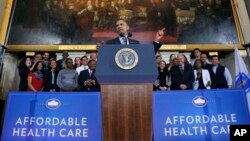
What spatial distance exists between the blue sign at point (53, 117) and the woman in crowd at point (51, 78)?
129 centimetres

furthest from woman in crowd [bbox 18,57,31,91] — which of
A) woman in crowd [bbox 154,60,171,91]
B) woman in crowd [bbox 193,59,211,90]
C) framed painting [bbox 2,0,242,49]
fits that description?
woman in crowd [bbox 193,59,211,90]

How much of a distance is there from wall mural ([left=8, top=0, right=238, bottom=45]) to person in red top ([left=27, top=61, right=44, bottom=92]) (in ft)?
7.10

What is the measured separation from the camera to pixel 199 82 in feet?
16.9

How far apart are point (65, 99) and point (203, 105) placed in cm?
168

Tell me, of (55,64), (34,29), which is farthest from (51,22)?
(55,64)

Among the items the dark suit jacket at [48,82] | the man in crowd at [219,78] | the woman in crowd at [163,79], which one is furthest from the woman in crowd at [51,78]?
Result: the man in crowd at [219,78]

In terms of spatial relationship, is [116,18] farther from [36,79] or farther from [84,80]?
[84,80]

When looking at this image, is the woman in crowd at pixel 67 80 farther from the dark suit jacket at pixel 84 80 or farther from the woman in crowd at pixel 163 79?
the woman in crowd at pixel 163 79

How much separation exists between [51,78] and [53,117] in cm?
171

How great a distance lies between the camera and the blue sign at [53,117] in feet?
11.6

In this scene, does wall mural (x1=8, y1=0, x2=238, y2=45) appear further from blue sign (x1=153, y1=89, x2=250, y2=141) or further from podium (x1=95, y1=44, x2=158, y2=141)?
podium (x1=95, y1=44, x2=158, y2=141)

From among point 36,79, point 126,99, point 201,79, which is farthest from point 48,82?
point 126,99

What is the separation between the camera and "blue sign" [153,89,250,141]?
11.5 feet

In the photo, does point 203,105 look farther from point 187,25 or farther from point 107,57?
point 187,25
